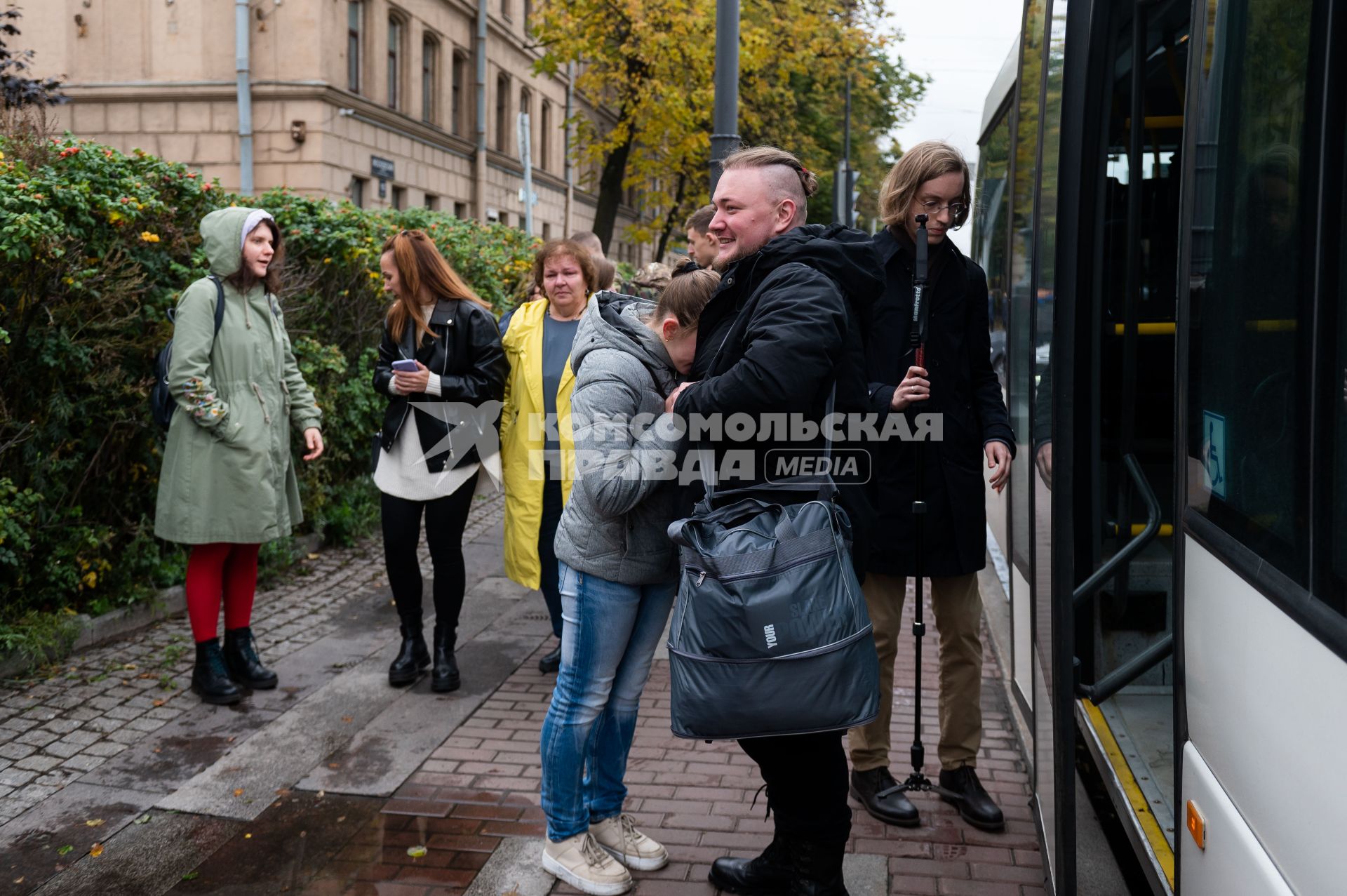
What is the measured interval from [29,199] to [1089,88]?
13.9 ft

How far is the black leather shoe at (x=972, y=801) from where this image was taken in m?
4.07

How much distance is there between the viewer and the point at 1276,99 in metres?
2.09

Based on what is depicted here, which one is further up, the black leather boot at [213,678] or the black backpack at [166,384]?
the black backpack at [166,384]

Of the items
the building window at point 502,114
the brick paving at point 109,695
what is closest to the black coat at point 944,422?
the brick paving at point 109,695

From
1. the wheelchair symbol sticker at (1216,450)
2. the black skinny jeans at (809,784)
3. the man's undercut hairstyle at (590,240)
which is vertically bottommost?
the black skinny jeans at (809,784)

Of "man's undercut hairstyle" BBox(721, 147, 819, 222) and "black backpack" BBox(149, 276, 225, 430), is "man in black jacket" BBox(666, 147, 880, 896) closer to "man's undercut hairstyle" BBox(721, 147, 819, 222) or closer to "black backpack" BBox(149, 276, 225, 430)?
"man's undercut hairstyle" BBox(721, 147, 819, 222)

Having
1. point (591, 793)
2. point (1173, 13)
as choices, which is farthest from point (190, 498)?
point (1173, 13)

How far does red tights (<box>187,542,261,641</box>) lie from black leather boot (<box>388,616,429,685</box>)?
0.68m

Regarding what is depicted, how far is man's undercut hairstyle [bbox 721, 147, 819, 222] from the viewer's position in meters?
3.13

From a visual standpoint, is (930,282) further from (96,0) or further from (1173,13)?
(96,0)

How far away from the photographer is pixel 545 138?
41406mm

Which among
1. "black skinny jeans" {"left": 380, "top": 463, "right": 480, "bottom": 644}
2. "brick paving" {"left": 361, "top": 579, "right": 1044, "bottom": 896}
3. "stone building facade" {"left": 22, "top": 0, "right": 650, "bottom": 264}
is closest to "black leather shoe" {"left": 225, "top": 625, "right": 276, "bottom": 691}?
"black skinny jeans" {"left": 380, "top": 463, "right": 480, "bottom": 644}

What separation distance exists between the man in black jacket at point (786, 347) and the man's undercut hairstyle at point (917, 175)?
70cm

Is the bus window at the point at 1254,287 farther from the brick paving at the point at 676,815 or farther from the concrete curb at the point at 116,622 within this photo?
the concrete curb at the point at 116,622
